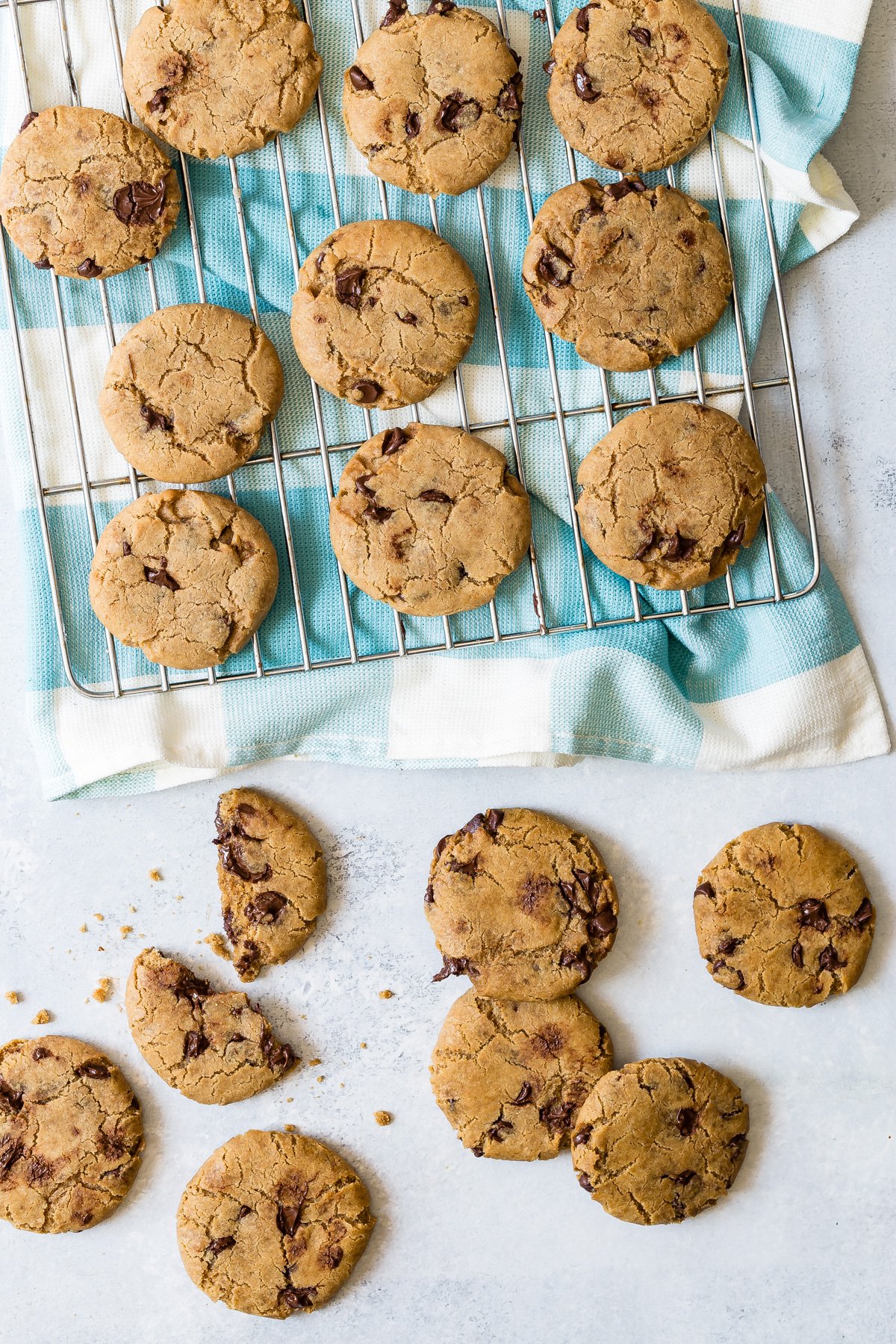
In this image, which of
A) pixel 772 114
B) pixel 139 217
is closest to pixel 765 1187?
pixel 772 114

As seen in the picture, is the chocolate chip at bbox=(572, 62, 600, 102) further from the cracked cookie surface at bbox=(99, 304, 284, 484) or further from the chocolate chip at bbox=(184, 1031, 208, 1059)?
the chocolate chip at bbox=(184, 1031, 208, 1059)

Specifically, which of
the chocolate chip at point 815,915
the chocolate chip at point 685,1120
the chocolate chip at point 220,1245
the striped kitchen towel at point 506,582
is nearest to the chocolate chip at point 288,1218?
the chocolate chip at point 220,1245

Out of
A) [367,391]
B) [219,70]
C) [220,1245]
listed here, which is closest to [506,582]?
[367,391]

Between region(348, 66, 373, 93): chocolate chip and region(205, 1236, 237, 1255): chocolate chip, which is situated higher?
region(348, 66, 373, 93): chocolate chip

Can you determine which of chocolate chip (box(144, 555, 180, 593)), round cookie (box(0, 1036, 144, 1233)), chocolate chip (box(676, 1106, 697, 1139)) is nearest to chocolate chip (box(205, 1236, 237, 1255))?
round cookie (box(0, 1036, 144, 1233))

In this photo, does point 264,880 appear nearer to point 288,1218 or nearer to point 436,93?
point 288,1218
